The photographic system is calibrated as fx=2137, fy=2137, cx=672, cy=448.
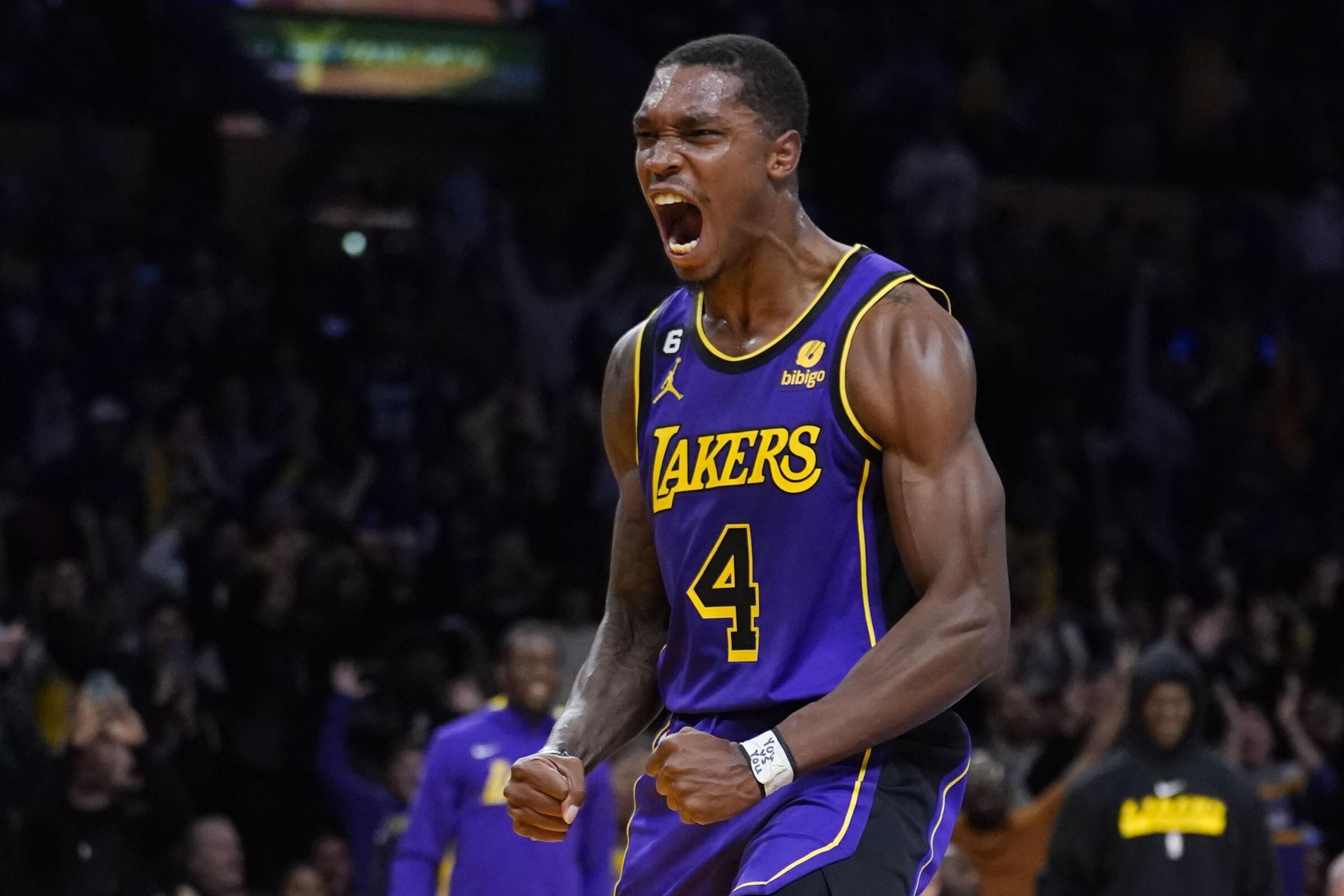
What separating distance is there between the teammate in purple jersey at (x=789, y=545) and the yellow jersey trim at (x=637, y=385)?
0.30 feet

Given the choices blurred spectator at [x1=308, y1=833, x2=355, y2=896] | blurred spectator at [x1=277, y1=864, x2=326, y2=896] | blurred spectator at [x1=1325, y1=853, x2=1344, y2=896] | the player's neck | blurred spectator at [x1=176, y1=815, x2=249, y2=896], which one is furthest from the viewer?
blurred spectator at [x1=308, y1=833, x2=355, y2=896]

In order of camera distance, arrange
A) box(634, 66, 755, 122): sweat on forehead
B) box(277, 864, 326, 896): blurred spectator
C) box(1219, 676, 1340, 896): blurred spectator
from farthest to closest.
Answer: box(1219, 676, 1340, 896): blurred spectator < box(277, 864, 326, 896): blurred spectator < box(634, 66, 755, 122): sweat on forehead

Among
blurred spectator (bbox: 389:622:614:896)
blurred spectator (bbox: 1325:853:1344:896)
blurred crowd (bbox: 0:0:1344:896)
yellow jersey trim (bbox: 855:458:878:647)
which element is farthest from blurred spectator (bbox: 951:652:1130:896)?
yellow jersey trim (bbox: 855:458:878:647)

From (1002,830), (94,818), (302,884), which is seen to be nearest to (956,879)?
(1002,830)

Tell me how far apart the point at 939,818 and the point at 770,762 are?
1.38ft

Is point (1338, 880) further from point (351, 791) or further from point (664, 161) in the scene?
point (351, 791)

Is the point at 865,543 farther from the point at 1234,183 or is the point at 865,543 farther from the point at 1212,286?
the point at 1234,183

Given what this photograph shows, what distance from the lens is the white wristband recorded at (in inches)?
133

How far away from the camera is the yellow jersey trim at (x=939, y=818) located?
358cm

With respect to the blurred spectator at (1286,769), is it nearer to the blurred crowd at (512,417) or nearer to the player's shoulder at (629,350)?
the blurred crowd at (512,417)

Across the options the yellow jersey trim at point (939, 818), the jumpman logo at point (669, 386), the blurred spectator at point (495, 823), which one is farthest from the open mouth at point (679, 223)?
the blurred spectator at point (495, 823)

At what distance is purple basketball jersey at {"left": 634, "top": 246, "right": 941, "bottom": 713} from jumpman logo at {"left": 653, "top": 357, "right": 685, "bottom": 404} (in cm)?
10

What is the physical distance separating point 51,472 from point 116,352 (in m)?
1.20

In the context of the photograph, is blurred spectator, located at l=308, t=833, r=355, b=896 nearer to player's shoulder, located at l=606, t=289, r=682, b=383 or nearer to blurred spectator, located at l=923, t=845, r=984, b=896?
blurred spectator, located at l=923, t=845, r=984, b=896
